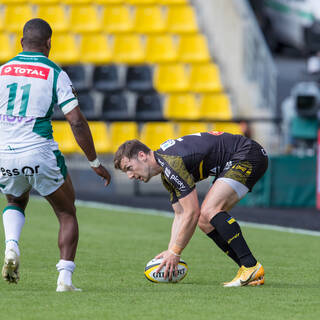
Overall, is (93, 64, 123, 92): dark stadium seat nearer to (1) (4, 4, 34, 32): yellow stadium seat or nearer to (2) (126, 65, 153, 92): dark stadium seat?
(2) (126, 65, 153, 92): dark stadium seat

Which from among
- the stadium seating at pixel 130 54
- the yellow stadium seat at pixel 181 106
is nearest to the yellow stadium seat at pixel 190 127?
the stadium seating at pixel 130 54

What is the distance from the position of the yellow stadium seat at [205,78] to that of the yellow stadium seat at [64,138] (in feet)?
10.6

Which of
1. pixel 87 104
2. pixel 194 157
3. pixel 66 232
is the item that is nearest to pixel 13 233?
pixel 66 232

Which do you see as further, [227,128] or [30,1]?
[30,1]

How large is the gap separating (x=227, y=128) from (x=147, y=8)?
15.7 feet

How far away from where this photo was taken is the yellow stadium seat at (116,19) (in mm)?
18609

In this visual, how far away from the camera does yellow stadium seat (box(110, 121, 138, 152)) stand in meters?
15.4

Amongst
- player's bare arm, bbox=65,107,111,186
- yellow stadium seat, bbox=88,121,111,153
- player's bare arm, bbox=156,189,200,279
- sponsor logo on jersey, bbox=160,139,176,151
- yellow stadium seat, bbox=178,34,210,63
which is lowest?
yellow stadium seat, bbox=88,121,111,153

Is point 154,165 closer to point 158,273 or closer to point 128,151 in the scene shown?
point 128,151

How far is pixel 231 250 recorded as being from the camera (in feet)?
21.9

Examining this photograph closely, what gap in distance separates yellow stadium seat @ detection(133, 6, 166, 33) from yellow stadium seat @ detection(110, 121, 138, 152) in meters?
3.71

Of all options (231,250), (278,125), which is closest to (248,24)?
(278,125)

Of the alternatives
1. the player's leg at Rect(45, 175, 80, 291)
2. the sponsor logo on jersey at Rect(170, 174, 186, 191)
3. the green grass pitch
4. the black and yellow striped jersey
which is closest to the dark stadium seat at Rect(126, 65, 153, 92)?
the green grass pitch

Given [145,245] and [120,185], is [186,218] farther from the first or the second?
[120,185]
